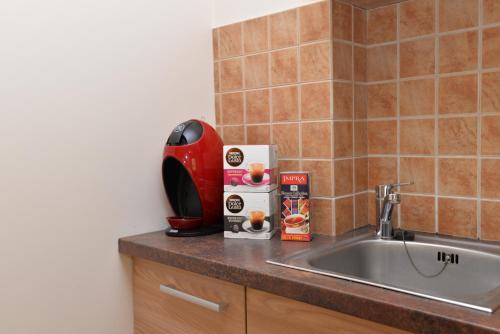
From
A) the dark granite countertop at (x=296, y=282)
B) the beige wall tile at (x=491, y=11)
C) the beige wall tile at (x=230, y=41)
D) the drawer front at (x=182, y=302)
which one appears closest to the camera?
the dark granite countertop at (x=296, y=282)

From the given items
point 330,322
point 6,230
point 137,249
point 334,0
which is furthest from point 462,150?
point 6,230

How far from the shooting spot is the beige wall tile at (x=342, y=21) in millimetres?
1359

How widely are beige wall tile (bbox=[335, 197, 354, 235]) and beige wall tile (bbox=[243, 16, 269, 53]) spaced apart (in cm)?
55

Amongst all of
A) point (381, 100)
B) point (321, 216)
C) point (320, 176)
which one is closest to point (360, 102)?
point (381, 100)

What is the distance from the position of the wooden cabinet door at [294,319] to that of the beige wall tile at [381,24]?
89 cm

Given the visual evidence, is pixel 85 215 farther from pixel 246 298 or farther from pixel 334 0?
pixel 334 0

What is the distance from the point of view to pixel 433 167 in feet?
4.51

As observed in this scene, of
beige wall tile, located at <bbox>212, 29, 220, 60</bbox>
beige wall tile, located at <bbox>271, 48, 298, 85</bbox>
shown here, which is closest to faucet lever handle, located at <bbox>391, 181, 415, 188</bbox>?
beige wall tile, located at <bbox>271, 48, 298, 85</bbox>

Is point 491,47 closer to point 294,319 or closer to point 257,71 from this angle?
point 257,71

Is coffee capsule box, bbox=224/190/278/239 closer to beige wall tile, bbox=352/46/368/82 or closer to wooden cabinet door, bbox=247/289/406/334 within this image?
wooden cabinet door, bbox=247/289/406/334

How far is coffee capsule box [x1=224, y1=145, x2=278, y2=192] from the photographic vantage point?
Result: 1.35 metres

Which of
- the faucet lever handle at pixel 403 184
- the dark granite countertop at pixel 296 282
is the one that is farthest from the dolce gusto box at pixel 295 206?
the faucet lever handle at pixel 403 184

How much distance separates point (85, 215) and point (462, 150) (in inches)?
42.8

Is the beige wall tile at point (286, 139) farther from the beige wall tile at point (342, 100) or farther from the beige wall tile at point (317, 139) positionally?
the beige wall tile at point (342, 100)
